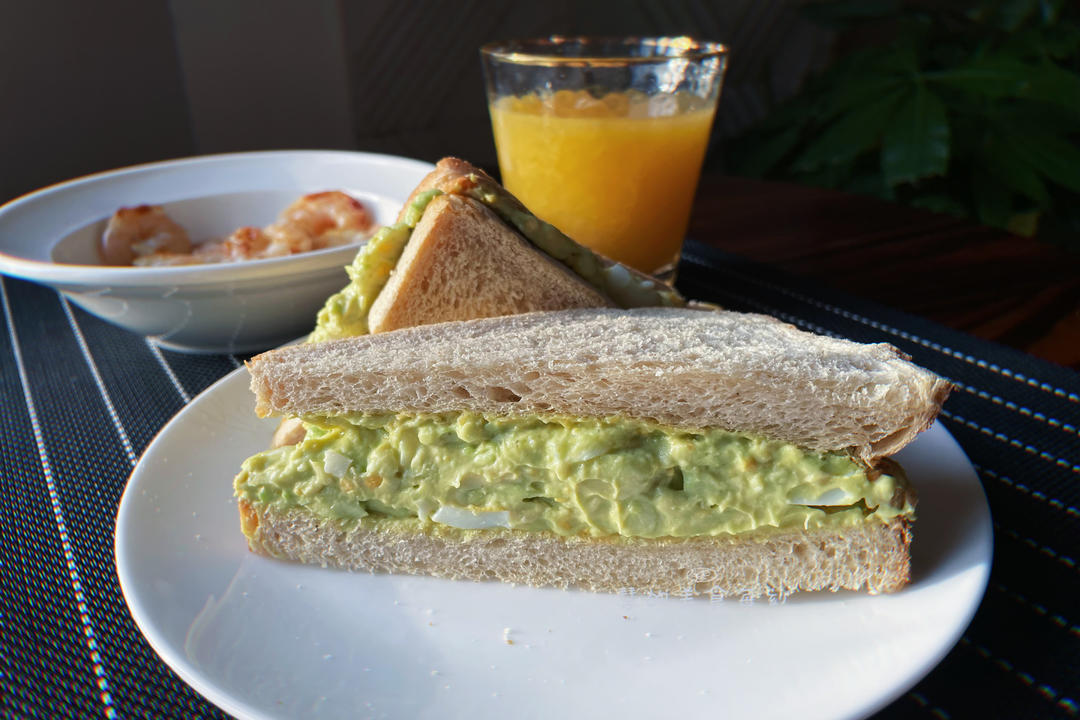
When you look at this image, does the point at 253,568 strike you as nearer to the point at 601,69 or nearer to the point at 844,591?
the point at 844,591

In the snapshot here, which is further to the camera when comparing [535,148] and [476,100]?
[476,100]

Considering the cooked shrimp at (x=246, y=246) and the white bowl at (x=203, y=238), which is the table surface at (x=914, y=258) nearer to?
the white bowl at (x=203, y=238)

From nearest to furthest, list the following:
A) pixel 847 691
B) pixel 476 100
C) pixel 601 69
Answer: pixel 847 691 < pixel 601 69 < pixel 476 100

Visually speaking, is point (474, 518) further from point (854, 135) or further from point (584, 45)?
point (854, 135)

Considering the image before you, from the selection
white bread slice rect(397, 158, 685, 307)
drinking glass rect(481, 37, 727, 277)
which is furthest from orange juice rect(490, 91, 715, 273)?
→ white bread slice rect(397, 158, 685, 307)

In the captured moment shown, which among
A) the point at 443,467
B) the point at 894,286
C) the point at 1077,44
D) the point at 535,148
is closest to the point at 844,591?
the point at 443,467

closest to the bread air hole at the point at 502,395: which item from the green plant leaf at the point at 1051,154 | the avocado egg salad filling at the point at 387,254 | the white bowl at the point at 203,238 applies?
the avocado egg salad filling at the point at 387,254
